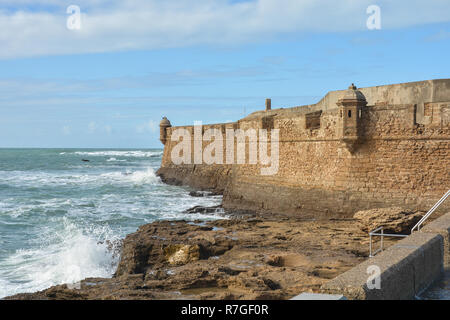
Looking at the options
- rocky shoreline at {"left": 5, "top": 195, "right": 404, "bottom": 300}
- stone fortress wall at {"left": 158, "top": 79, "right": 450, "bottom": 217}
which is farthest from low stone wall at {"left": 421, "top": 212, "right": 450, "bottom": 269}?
stone fortress wall at {"left": 158, "top": 79, "right": 450, "bottom": 217}

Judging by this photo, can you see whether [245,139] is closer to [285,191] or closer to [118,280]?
[285,191]

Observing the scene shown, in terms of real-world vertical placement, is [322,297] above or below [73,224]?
above

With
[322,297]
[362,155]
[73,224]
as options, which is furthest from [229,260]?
[73,224]

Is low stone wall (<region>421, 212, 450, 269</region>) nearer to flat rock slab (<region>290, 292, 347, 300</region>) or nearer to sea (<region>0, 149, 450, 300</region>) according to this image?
sea (<region>0, 149, 450, 300</region>)

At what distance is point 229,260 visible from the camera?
8859 mm

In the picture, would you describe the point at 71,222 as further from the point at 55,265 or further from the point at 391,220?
the point at 391,220

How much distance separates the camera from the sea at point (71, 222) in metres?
10.7

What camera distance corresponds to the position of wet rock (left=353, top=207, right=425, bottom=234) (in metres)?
10.3

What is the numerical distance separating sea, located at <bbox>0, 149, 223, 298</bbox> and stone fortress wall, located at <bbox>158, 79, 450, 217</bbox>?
3.35 metres

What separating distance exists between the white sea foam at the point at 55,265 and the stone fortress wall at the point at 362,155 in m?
6.48

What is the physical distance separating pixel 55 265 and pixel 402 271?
8.98 metres
